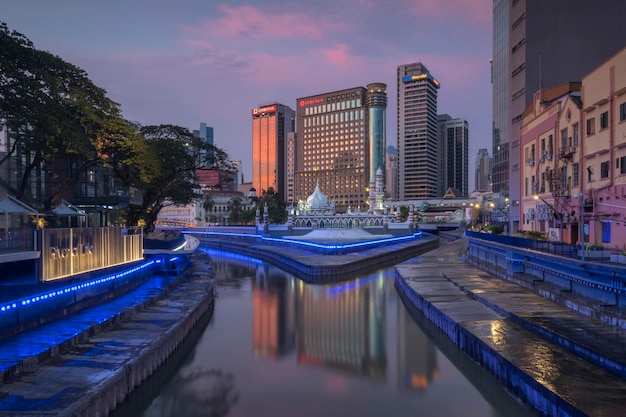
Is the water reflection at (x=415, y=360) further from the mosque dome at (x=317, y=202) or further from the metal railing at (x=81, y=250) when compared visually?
the mosque dome at (x=317, y=202)

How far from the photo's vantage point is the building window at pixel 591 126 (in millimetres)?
32875

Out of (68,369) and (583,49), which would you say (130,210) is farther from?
(583,49)

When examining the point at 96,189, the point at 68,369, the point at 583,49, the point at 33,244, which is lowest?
the point at 68,369

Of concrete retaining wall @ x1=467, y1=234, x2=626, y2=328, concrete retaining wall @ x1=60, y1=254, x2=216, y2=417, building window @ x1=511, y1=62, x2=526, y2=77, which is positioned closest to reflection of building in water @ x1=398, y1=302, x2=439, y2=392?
concrete retaining wall @ x1=467, y1=234, x2=626, y2=328

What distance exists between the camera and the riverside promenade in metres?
12.4

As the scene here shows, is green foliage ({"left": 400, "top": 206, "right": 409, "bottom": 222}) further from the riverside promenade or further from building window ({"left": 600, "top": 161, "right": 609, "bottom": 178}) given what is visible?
the riverside promenade

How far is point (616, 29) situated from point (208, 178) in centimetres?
5872

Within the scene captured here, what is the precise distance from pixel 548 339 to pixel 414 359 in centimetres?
592

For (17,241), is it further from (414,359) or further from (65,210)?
(65,210)

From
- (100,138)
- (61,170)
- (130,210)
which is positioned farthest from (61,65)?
(130,210)

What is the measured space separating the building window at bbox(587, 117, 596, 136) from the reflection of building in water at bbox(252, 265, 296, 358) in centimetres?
2431

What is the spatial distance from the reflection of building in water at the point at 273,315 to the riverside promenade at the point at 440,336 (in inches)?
134

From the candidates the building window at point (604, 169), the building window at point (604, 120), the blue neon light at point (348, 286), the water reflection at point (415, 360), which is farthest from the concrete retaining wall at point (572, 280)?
the blue neon light at point (348, 286)

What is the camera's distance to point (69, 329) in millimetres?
18391
